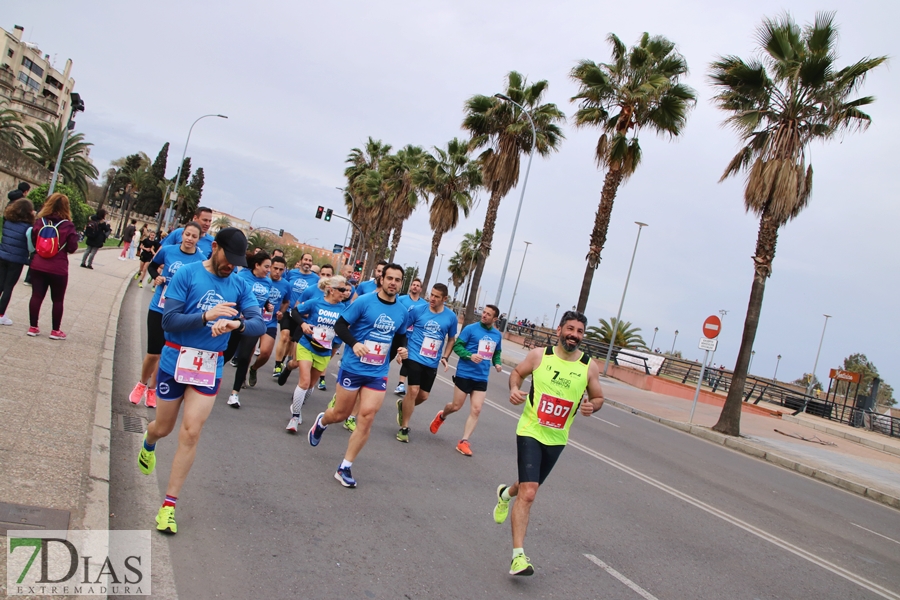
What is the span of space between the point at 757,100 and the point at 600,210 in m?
6.97

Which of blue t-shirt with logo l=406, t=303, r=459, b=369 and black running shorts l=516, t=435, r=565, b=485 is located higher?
blue t-shirt with logo l=406, t=303, r=459, b=369

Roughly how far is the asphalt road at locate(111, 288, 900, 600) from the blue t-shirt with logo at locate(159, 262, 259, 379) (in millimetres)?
1167

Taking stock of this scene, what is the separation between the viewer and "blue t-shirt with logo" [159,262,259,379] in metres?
4.40

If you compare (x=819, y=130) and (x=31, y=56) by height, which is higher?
(x=31, y=56)

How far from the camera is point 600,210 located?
2355cm

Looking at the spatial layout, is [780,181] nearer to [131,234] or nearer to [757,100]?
[757,100]

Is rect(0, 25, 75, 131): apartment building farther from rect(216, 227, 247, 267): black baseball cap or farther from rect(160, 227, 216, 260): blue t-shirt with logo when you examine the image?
rect(216, 227, 247, 267): black baseball cap

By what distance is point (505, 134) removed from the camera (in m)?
30.1

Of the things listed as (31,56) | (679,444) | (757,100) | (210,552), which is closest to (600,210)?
(757,100)

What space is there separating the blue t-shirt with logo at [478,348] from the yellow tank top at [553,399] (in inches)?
131

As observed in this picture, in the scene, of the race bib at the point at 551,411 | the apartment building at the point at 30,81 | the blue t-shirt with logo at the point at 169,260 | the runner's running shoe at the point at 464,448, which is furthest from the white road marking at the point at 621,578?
the apartment building at the point at 30,81

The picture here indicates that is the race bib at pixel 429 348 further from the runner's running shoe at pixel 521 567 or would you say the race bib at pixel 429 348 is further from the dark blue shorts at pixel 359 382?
the runner's running shoe at pixel 521 567

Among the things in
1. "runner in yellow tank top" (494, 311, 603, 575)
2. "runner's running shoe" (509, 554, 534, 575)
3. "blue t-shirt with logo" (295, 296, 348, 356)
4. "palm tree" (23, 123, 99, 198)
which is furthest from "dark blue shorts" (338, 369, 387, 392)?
"palm tree" (23, 123, 99, 198)

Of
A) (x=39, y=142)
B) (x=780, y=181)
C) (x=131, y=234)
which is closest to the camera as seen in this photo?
(x=780, y=181)
